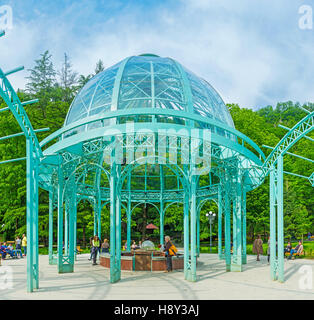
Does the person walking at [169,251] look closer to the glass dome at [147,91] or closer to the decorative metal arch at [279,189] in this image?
the decorative metal arch at [279,189]

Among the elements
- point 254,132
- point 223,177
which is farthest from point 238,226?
point 254,132

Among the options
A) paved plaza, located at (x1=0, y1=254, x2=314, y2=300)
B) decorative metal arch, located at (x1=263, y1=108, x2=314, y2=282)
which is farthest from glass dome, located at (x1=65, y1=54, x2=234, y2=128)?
paved plaza, located at (x1=0, y1=254, x2=314, y2=300)

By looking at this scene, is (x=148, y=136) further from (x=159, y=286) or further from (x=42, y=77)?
(x=42, y=77)

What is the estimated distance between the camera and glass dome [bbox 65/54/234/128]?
1623cm

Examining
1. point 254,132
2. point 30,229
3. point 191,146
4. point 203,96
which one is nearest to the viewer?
point 30,229

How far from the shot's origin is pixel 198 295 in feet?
38.8

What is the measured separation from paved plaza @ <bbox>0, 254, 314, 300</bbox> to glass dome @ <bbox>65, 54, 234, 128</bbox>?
679 centimetres

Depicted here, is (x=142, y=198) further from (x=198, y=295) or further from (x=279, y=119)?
(x=279, y=119)

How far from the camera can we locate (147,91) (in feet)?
54.1

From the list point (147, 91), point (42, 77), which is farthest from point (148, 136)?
point (42, 77)

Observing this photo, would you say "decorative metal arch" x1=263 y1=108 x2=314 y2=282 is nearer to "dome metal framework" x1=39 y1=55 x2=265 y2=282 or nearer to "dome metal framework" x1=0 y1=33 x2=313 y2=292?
"dome metal framework" x1=0 y1=33 x2=313 y2=292

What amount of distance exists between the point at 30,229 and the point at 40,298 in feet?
7.55

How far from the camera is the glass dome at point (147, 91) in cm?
1623

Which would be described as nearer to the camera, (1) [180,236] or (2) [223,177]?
(2) [223,177]
